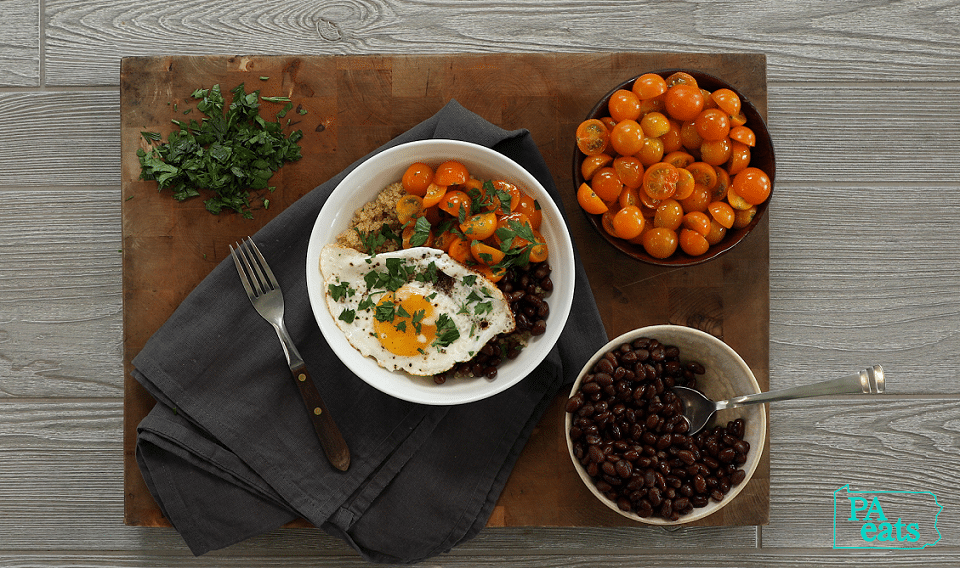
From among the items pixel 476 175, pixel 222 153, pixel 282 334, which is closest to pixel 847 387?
pixel 476 175

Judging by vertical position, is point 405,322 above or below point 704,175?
below

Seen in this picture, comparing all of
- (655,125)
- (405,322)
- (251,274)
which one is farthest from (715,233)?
(251,274)

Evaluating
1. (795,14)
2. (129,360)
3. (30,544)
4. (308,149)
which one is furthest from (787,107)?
(30,544)

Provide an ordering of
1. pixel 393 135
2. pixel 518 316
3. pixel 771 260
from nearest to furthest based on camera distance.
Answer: pixel 518 316
pixel 393 135
pixel 771 260

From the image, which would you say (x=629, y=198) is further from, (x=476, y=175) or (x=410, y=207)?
(x=410, y=207)

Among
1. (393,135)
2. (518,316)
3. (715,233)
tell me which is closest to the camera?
(518,316)

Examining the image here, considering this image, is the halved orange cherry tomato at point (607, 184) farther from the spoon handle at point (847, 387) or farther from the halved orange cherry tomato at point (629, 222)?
the spoon handle at point (847, 387)

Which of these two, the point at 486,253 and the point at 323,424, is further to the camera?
the point at 323,424

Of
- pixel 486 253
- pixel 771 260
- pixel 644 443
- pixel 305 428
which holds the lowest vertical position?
pixel 305 428
